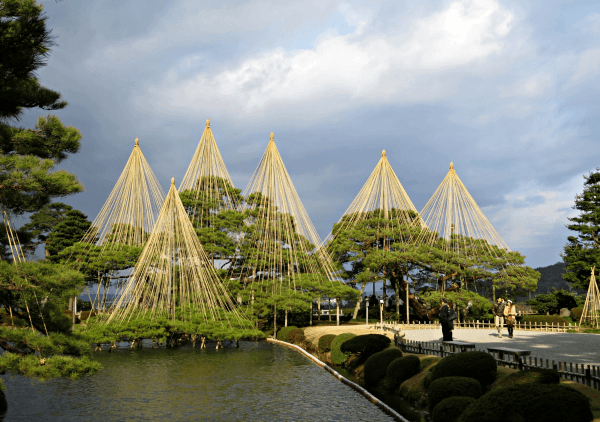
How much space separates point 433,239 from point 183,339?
1926cm

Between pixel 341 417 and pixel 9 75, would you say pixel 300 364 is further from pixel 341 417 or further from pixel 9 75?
pixel 9 75

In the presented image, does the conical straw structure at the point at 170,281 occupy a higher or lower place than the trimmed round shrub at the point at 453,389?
higher

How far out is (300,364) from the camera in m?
17.9

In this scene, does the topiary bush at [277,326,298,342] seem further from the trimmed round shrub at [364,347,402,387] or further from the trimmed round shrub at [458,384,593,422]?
the trimmed round shrub at [458,384,593,422]

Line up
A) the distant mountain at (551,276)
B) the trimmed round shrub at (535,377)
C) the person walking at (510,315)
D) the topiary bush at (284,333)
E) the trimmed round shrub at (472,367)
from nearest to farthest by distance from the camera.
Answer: the trimmed round shrub at (535,377) < the trimmed round shrub at (472,367) < the person walking at (510,315) < the topiary bush at (284,333) < the distant mountain at (551,276)

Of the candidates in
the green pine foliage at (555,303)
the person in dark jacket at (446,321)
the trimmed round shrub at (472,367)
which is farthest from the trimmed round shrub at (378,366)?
the green pine foliage at (555,303)

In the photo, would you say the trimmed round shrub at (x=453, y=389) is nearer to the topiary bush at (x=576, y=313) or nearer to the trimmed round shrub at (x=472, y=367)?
the trimmed round shrub at (x=472, y=367)

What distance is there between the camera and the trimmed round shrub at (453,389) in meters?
9.27

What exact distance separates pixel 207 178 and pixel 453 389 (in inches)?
1125

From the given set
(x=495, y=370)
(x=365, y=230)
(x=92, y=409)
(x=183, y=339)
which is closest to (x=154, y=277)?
(x=183, y=339)

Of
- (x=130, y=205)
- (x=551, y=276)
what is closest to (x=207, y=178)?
(x=130, y=205)

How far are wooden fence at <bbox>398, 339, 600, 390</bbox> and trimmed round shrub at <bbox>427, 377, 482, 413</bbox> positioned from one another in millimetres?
1710

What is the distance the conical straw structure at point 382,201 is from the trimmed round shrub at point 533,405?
2863cm

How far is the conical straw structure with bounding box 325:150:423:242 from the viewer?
36188mm
